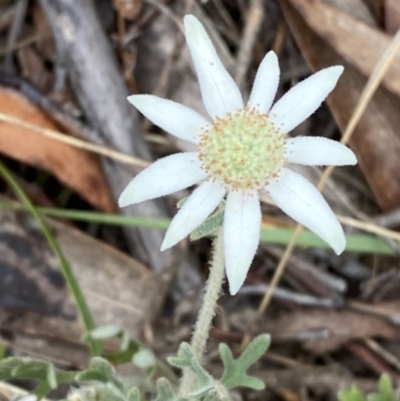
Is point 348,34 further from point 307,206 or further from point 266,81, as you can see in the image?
point 307,206

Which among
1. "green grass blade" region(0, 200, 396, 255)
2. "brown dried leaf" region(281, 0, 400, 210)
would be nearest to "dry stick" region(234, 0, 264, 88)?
"brown dried leaf" region(281, 0, 400, 210)

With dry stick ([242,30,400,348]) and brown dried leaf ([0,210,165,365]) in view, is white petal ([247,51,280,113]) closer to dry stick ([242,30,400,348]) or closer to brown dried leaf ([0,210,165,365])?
dry stick ([242,30,400,348])

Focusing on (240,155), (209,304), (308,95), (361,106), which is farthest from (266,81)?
(361,106)

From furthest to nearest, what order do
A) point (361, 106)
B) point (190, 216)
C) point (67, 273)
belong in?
point (361, 106)
point (67, 273)
point (190, 216)

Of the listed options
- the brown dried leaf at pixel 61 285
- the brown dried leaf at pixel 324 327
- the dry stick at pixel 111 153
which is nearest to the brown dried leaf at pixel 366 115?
the dry stick at pixel 111 153

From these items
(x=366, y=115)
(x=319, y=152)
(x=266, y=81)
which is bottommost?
(x=319, y=152)

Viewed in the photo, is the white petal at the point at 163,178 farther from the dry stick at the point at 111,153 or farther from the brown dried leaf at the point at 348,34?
the brown dried leaf at the point at 348,34
